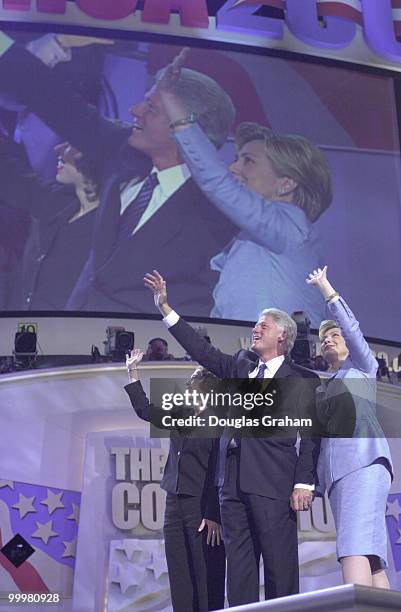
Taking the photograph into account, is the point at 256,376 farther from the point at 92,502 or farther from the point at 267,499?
the point at 92,502

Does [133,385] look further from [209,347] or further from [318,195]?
[318,195]

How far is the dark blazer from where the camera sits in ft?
9.73

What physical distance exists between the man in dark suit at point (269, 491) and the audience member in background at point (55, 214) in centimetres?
329

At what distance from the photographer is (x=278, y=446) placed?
8.99ft

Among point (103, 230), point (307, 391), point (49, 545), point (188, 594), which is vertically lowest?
point (188, 594)

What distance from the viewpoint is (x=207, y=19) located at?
21.6ft

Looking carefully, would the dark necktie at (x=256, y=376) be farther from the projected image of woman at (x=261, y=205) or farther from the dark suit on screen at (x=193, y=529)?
the projected image of woman at (x=261, y=205)

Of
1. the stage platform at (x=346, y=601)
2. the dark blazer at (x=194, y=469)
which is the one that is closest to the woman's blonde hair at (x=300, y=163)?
the dark blazer at (x=194, y=469)

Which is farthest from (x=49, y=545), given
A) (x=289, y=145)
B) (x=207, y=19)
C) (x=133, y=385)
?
(x=207, y=19)

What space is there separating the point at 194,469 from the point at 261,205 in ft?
11.5

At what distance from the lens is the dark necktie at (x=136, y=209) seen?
606cm

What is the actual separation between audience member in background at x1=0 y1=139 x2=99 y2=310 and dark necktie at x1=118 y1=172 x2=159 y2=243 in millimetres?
208

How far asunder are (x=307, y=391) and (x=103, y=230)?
3.47m

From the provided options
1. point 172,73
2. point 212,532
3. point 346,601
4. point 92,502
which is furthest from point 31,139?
point 346,601
